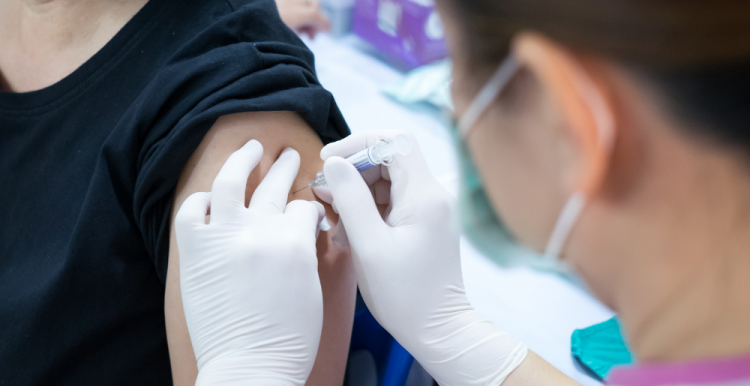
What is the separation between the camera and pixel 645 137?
1.48ft

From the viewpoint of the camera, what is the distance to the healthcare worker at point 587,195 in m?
0.42

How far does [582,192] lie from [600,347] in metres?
0.93

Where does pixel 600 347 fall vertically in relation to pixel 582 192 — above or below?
below

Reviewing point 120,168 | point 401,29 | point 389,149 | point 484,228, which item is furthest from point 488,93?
point 401,29

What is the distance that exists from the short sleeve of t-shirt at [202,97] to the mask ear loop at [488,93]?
0.40 m

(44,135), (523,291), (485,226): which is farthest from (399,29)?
(485,226)

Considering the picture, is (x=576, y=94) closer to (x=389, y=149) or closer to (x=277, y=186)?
(x=389, y=149)

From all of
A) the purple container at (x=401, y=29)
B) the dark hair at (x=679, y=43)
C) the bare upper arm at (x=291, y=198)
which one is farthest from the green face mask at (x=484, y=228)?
the purple container at (x=401, y=29)

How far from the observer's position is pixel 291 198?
38.2 inches

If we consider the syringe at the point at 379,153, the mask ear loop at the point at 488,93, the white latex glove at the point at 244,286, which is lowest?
the white latex glove at the point at 244,286

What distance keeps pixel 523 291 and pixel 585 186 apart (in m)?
1.03

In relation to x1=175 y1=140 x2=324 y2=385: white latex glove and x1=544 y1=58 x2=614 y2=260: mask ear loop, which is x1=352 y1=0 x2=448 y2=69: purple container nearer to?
x1=175 y1=140 x2=324 y2=385: white latex glove

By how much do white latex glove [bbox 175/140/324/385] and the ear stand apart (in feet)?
1.68

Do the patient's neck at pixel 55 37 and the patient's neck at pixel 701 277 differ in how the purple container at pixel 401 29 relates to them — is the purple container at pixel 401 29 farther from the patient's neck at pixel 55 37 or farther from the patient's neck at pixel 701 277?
the patient's neck at pixel 701 277
